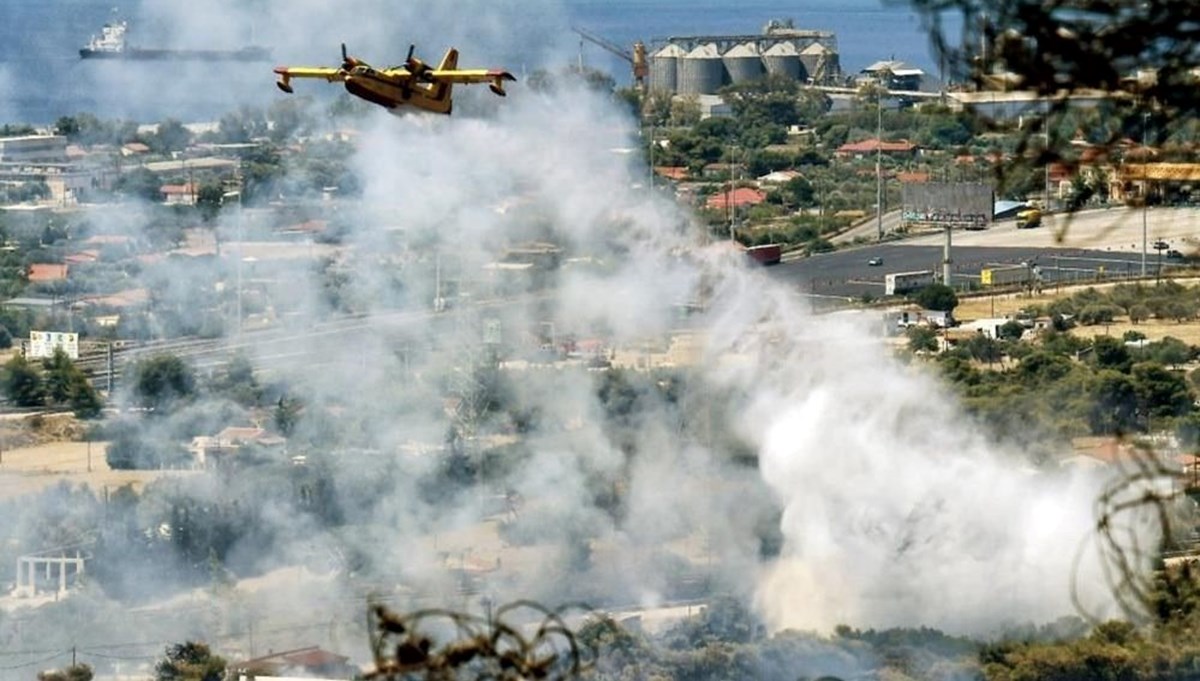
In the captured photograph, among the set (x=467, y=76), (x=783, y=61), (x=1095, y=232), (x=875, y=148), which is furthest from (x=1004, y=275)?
(x=783, y=61)

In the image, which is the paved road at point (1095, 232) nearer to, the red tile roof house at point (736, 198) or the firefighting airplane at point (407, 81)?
the red tile roof house at point (736, 198)

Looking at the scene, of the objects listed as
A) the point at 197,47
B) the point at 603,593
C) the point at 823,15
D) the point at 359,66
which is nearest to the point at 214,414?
the point at 603,593

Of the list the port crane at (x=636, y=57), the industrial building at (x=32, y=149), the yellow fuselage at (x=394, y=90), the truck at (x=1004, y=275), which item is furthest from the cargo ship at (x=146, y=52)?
the yellow fuselage at (x=394, y=90)

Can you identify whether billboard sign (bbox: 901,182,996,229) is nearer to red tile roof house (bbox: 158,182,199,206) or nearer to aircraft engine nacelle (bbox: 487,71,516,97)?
red tile roof house (bbox: 158,182,199,206)

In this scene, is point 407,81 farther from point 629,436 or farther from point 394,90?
point 629,436

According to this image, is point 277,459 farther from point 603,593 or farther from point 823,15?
point 823,15
